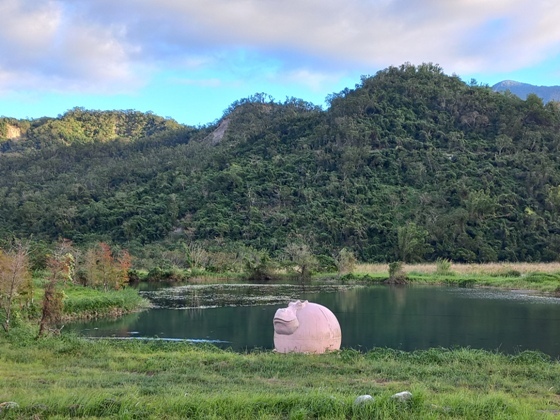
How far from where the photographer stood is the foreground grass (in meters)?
6.29

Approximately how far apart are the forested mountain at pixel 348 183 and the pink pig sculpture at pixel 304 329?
51.6 meters

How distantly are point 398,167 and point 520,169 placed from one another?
18870 mm

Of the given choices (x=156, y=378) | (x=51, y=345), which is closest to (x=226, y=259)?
(x=51, y=345)

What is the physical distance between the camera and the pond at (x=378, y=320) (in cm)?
1875

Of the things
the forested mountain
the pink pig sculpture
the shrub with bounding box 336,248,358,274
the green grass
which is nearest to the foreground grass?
the pink pig sculpture

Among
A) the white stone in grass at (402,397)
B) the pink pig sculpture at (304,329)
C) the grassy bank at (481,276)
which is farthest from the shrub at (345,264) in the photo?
the white stone in grass at (402,397)

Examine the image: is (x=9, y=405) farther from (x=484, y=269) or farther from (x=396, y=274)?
(x=484, y=269)

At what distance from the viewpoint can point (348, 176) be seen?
8706 cm

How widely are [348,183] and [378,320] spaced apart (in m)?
60.1

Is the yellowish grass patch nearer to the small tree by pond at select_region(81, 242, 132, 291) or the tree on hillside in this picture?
the small tree by pond at select_region(81, 242, 132, 291)

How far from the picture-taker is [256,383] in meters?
8.96

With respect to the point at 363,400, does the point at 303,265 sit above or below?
below

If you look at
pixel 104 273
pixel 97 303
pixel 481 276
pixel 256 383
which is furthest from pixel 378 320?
pixel 481 276

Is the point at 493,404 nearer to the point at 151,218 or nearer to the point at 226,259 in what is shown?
the point at 226,259
